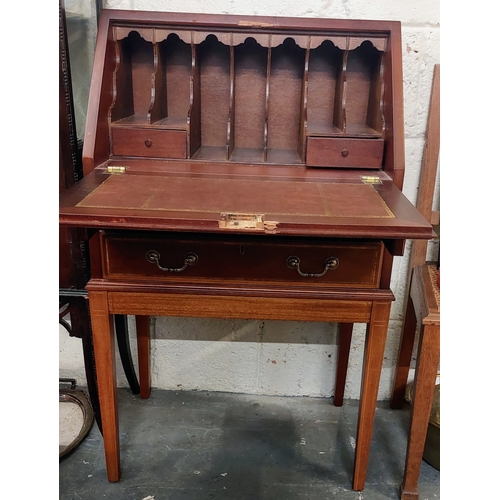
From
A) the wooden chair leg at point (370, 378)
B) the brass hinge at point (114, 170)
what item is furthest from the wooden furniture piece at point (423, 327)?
the brass hinge at point (114, 170)

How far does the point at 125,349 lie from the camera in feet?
6.22

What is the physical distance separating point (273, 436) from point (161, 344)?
589 millimetres

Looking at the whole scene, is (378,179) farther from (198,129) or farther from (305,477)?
(305,477)

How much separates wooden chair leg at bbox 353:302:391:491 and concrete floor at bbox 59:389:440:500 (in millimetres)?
145

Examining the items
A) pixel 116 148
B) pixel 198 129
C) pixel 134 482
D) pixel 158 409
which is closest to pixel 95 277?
pixel 116 148

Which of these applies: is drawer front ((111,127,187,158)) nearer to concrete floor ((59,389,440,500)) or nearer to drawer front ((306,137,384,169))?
drawer front ((306,137,384,169))

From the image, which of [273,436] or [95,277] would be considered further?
[273,436]

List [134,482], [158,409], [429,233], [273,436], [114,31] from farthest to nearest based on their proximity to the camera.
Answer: [158,409] < [273,436] < [134,482] < [114,31] < [429,233]

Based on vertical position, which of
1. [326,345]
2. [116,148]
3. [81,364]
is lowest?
[81,364]

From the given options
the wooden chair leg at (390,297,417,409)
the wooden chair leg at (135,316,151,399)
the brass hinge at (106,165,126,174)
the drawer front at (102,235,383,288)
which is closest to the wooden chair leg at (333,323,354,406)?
the wooden chair leg at (390,297,417,409)

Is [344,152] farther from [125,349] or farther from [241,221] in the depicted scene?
[125,349]

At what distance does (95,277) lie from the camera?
4.14 feet

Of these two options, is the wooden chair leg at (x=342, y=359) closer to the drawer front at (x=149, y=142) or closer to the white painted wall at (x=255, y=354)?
the white painted wall at (x=255, y=354)

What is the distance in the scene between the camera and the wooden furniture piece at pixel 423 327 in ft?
4.55
